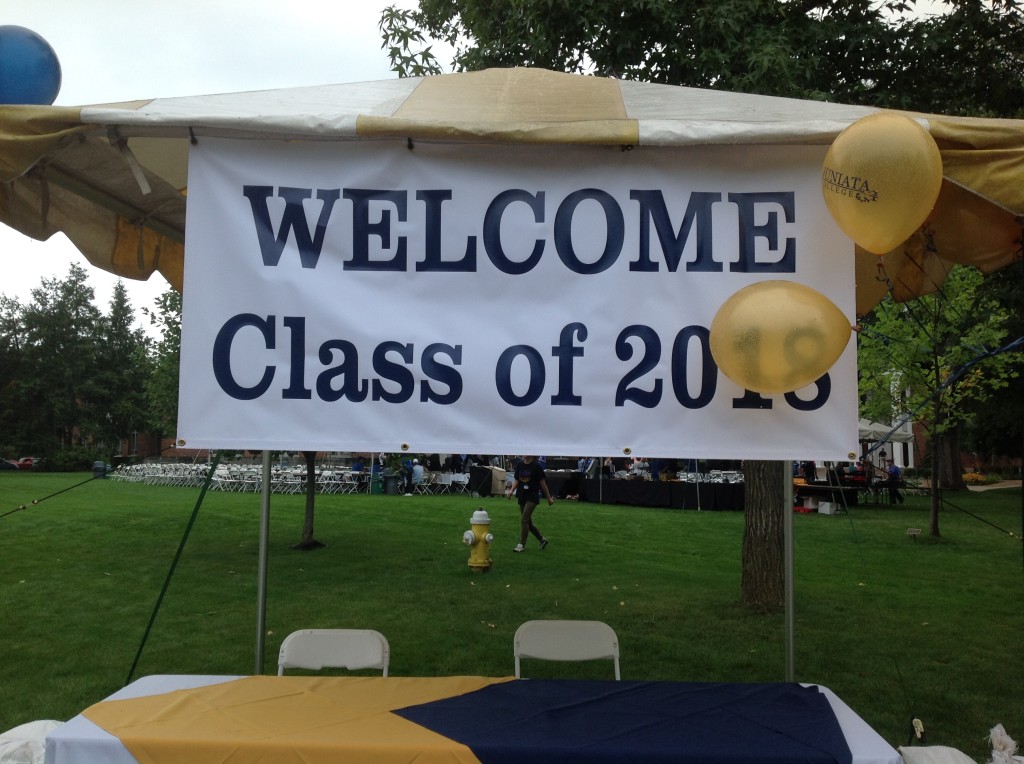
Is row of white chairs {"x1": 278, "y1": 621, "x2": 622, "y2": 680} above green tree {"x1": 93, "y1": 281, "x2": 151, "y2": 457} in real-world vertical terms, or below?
below

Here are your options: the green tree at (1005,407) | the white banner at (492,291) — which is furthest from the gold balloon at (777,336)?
the green tree at (1005,407)

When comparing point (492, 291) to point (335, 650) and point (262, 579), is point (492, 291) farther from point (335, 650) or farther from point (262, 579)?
point (335, 650)

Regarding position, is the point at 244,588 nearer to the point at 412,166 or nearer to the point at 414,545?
the point at 414,545

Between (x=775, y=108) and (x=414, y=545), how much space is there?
11405 mm

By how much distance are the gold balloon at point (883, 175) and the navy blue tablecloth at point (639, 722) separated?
5.90 feet

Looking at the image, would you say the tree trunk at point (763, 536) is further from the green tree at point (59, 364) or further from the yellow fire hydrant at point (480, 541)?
the green tree at point (59, 364)

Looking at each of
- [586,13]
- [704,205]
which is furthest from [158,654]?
[586,13]

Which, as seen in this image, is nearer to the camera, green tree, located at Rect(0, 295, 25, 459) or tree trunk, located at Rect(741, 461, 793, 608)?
tree trunk, located at Rect(741, 461, 793, 608)

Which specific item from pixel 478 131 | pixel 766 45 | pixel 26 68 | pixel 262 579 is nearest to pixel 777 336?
pixel 478 131

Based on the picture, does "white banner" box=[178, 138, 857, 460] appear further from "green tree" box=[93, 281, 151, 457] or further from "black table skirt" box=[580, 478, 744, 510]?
"green tree" box=[93, 281, 151, 457]

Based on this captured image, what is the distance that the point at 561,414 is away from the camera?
3.31 meters

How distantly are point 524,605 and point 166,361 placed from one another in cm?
939

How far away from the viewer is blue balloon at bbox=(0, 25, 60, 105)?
3389 millimetres

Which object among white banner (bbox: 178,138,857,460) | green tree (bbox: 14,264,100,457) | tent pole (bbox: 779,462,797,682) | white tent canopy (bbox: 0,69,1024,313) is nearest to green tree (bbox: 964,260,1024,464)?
white tent canopy (bbox: 0,69,1024,313)
